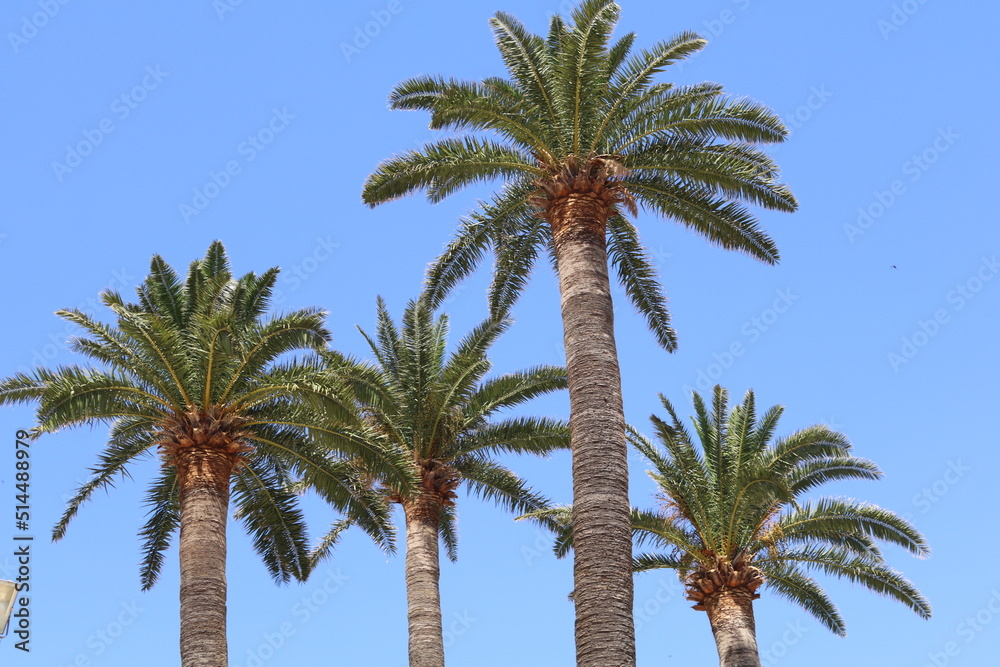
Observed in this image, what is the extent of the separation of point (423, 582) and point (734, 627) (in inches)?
260

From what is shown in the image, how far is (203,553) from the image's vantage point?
18.5m

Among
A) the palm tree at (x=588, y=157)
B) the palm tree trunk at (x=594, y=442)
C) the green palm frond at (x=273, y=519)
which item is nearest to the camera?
the palm tree trunk at (x=594, y=442)

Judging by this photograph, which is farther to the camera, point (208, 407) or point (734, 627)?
point (734, 627)

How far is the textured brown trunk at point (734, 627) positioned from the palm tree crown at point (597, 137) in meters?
8.19

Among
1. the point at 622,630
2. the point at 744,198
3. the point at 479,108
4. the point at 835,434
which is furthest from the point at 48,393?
the point at 835,434

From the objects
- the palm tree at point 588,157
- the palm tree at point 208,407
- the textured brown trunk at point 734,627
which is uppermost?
the palm tree at point 588,157

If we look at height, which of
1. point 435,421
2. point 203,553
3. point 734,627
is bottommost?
point 734,627

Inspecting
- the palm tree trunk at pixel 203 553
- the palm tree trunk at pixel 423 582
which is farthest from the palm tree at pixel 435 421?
the palm tree trunk at pixel 203 553

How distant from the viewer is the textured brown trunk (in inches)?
928

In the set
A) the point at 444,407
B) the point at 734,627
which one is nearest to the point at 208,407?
the point at 444,407

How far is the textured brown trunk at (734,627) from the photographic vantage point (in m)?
23.6

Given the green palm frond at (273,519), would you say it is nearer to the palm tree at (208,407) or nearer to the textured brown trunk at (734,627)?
the palm tree at (208,407)

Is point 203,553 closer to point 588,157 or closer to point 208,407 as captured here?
point 208,407

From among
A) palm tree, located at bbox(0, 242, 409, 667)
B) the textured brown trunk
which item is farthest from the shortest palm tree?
palm tree, located at bbox(0, 242, 409, 667)
